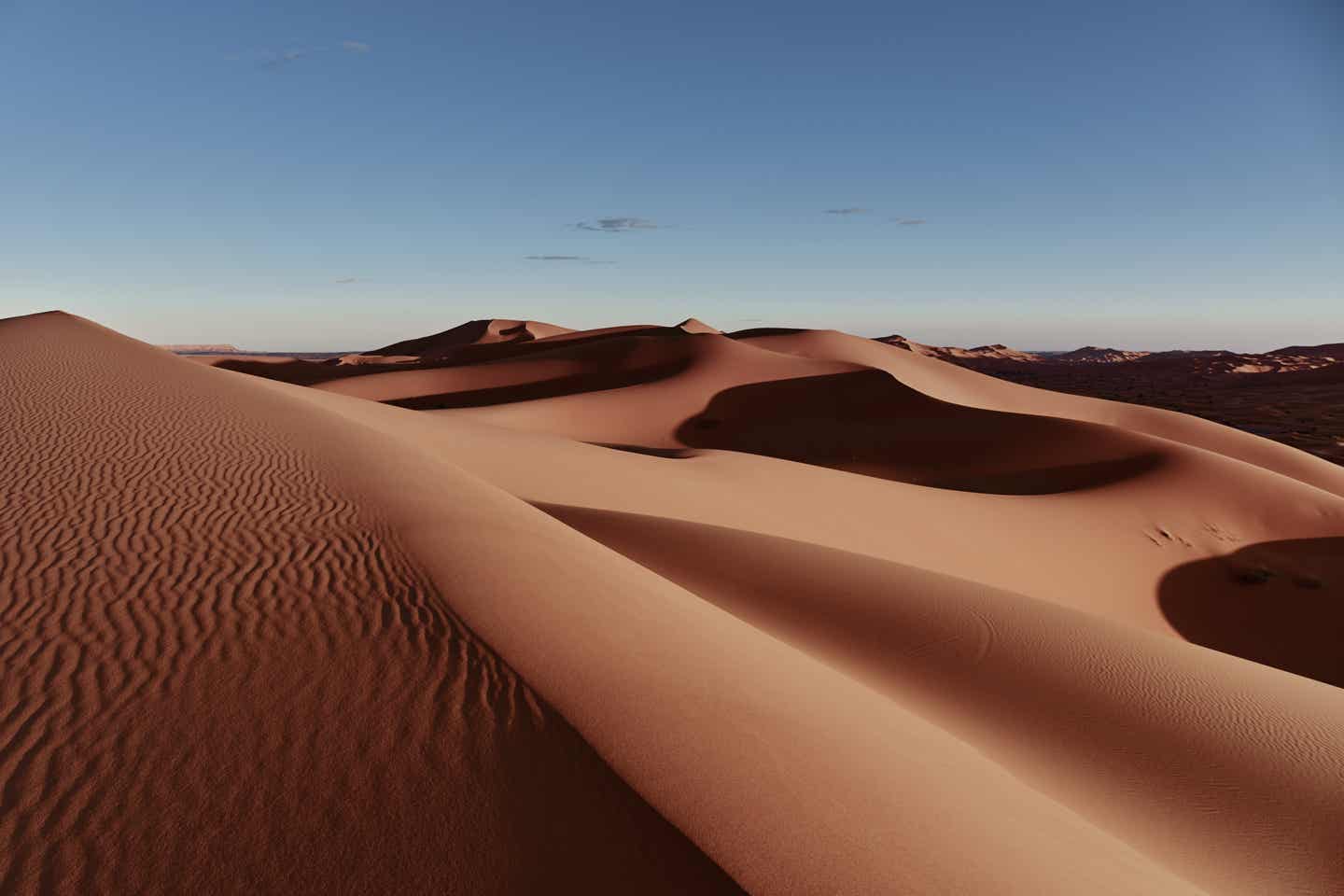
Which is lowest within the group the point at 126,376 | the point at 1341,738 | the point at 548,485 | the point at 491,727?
the point at 1341,738

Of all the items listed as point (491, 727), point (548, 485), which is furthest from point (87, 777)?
point (548, 485)

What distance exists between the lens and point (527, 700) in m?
3.78

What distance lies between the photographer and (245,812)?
3039mm

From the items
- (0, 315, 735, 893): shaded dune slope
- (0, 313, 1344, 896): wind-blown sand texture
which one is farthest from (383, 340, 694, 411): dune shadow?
(0, 315, 735, 893): shaded dune slope

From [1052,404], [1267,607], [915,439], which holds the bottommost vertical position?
[1267,607]

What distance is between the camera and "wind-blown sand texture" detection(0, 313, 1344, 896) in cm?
302

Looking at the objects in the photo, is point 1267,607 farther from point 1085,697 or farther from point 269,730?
point 269,730

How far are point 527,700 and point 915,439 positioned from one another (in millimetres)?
24941

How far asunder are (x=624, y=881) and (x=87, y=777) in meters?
2.27

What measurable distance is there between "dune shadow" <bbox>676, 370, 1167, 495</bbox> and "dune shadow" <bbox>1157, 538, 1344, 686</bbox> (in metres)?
4.60

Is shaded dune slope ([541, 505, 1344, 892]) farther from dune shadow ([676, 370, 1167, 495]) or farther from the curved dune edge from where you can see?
the curved dune edge

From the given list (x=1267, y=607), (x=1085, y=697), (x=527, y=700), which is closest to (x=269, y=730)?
(x=527, y=700)

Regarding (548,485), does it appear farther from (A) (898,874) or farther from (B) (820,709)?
(A) (898,874)

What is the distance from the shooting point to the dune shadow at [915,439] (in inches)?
904
